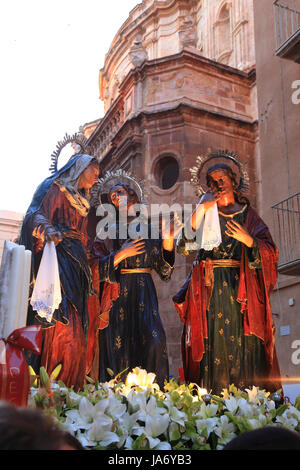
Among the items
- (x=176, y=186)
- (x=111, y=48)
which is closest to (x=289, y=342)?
(x=176, y=186)

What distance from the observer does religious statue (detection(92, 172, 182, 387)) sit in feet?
16.9

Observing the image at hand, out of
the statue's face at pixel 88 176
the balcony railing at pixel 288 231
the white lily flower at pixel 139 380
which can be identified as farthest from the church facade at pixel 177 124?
the white lily flower at pixel 139 380

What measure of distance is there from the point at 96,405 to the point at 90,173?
2.93 meters

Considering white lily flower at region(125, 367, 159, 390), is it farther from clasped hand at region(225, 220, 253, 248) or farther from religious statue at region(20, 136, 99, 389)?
clasped hand at region(225, 220, 253, 248)

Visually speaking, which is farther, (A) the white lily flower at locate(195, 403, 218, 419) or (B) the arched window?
(B) the arched window

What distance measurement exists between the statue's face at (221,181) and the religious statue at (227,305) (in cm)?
17

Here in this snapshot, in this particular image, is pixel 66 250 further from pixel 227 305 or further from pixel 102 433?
pixel 102 433

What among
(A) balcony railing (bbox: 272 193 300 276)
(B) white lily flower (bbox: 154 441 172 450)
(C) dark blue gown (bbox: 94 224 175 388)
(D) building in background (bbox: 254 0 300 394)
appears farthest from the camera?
(D) building in background (bbox: 254 0 300 394)

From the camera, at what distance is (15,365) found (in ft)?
6.85

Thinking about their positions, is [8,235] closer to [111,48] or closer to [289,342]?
[289,342]

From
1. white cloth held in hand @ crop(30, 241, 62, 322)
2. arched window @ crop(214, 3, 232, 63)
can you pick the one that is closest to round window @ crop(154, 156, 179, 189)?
white cloth held in hand @ crop(30, 241, 62, 322)

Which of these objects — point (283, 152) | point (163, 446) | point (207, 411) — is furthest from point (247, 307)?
point (283, 152)

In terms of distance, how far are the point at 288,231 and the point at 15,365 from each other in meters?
8.88

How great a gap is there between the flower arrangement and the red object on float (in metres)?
0.13
